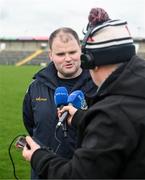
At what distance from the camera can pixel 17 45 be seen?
3939 inches

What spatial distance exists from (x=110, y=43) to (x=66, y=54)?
178 cm

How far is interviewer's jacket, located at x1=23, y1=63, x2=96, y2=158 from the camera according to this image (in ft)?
14.8

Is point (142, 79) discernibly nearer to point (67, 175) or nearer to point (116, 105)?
point (116, 105)

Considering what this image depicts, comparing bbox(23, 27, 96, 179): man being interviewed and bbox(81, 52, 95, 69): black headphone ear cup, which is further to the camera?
bbox(23, 27, 96, 179): man being interviewed

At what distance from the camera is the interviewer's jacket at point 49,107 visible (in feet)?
14.8

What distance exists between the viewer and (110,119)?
2.54m

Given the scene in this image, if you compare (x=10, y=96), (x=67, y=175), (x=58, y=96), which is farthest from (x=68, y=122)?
(x=10, y=96)

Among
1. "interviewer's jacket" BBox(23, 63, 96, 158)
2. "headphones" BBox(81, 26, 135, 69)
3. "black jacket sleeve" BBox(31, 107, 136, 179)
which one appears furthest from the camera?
"interviewer's jacket" BBox(23, 63, 96, 158)

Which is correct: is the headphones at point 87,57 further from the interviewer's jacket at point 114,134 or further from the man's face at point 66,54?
the man's face at point 66,54

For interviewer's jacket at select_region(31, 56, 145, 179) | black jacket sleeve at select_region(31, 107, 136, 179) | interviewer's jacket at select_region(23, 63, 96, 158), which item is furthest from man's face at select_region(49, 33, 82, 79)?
black jacket sleeve at select_region(31, 107, 136, 179)

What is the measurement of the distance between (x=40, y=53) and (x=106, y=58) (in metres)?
93.3

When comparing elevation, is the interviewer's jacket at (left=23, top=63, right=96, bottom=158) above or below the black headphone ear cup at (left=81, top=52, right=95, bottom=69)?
below

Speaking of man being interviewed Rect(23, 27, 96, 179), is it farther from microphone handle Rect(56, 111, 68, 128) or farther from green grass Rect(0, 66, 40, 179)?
green grass Rect(0, 66, 40, 179)

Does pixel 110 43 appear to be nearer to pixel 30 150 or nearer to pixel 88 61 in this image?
pixel 88 61
